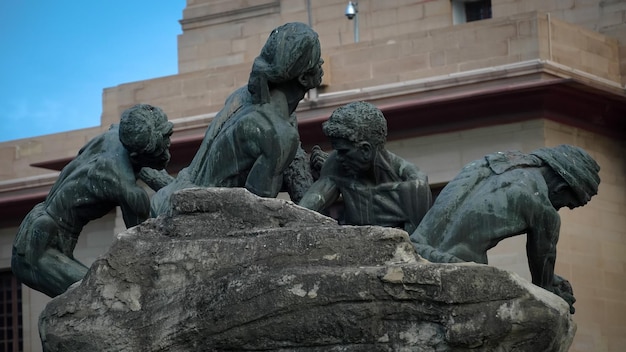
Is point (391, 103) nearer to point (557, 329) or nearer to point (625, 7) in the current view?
point (625, 7)

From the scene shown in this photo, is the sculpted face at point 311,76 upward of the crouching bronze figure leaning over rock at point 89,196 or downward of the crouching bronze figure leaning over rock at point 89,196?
upward

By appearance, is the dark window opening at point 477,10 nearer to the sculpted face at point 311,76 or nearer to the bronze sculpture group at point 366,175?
the bronze sculpture group at point 366,175

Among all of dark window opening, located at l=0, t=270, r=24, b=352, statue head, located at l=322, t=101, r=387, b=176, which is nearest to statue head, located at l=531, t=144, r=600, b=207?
statue head, located at l=322, t=101, r=387, b=176

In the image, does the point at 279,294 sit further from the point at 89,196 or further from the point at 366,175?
the point at 89,196

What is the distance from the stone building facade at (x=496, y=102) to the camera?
36562 mm

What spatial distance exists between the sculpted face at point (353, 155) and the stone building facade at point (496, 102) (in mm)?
16545

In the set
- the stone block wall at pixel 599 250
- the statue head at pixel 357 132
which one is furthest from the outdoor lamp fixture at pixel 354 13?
the statue head at pixel 357 132

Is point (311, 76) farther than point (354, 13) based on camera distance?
No

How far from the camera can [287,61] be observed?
18.6 meters

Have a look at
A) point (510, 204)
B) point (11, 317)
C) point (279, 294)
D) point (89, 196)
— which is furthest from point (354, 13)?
point (279, 294)

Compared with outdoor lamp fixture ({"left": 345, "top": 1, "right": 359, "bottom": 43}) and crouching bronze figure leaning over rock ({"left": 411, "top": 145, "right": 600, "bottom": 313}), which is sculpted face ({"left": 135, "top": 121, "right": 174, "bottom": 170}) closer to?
crouching bronze figure leaning over rock ({"left": 411, "top": 145, "right": 600, "bottom": 313})

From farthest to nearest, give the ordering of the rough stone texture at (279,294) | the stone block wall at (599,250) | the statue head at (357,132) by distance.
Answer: the stone block wall at (599,250) → the statue head at (357,132) → the rough stone texture at (279,294)

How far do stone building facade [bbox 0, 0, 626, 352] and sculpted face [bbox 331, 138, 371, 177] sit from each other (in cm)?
1654

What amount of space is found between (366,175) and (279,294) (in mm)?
4017
